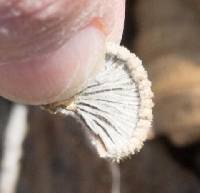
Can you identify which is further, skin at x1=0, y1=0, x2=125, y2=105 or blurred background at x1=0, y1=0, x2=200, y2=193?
blurred background at x1=0, y1=0, x2=200, y2=193

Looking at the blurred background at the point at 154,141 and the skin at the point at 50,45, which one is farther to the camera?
the blurred background at the point at 154,141

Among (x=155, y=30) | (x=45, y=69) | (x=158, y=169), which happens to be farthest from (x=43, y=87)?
(x=155, y=30)

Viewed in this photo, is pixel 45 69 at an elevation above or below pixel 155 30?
below

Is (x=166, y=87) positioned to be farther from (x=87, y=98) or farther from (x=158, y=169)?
(x=87, y=98)

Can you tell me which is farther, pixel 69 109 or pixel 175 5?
pixel 175 5

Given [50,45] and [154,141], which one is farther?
[154,141]
